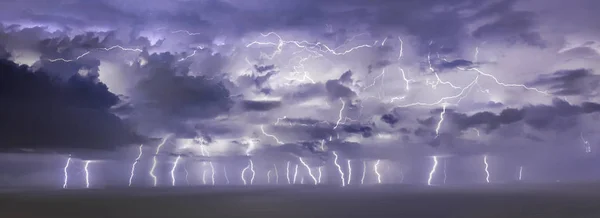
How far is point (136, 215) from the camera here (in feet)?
83.1

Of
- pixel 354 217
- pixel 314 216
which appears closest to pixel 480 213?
pixel 354 217

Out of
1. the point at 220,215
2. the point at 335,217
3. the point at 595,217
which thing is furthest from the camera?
the point at 220,215

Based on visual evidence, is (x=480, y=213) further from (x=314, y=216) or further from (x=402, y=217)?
(x=314, y=216)

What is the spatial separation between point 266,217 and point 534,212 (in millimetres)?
11827

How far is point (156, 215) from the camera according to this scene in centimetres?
2528

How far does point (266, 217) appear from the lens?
23688 millimetres

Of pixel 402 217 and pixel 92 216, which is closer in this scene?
pixel 402 217

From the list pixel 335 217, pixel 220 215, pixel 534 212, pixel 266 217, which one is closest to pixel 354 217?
pixel 335 217

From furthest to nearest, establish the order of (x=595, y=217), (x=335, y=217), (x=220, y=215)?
(x=220, y=215) → (x=335, y=217) → (x=595, y=217)

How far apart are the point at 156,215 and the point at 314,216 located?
6.92 meters

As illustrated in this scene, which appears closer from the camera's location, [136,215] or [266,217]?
[266,217]

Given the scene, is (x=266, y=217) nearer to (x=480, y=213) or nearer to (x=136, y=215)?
(x=136, y=215)

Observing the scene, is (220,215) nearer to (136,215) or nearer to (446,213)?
(136,215)

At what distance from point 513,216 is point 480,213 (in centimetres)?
200
